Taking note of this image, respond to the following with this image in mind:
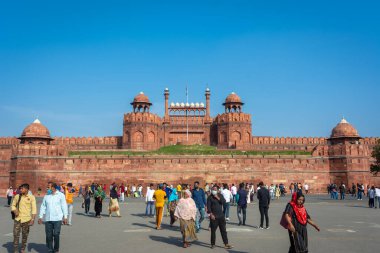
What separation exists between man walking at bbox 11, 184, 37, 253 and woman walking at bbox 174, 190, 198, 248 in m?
2.72

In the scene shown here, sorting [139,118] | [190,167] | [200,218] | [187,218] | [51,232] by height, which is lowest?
[200,218]

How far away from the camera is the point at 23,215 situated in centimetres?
615

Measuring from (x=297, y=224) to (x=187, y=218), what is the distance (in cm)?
273

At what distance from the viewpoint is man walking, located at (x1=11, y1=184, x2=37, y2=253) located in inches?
240

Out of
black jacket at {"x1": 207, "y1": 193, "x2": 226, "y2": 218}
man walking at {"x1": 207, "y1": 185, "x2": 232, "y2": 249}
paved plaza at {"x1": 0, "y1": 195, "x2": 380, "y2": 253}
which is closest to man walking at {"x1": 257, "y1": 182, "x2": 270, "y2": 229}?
paved plaza at {"x1": 0, "y1": 195, "x2": 380, "y2": 253}

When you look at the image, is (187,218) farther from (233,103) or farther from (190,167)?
(233,103)

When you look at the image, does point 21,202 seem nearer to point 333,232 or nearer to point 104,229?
point 104,229

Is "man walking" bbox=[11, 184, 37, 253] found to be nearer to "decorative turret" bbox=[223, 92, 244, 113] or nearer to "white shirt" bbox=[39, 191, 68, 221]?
"white shirt" bbox=[39, 191, 68, 221]

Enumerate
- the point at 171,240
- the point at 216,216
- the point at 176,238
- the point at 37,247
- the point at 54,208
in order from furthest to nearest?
the point at 176,238 < the point at 171,240 < the point at 216,216 < the point at 37,247 < the point at 54,208

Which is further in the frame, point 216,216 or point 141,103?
point 141,103

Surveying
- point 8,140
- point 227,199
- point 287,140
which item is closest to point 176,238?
point 227,199

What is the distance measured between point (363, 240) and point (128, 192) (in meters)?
23.2

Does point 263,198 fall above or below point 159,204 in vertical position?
above

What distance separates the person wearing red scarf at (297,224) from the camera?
16.1 ft
